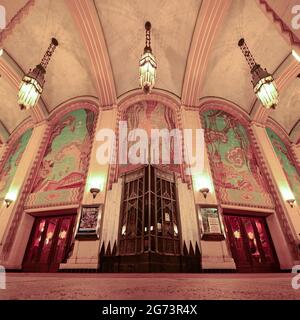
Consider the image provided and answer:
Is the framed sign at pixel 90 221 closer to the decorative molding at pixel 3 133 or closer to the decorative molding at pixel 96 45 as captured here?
the decorative molding at pixel 96 45

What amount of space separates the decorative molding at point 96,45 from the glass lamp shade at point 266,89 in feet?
18.2

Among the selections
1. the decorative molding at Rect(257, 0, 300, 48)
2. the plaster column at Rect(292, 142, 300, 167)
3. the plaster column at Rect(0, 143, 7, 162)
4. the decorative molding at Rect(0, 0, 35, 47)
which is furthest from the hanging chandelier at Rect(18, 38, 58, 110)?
the plaster column at Rect(292, 142, 300, 167)

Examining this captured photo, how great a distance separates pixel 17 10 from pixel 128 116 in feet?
16.4

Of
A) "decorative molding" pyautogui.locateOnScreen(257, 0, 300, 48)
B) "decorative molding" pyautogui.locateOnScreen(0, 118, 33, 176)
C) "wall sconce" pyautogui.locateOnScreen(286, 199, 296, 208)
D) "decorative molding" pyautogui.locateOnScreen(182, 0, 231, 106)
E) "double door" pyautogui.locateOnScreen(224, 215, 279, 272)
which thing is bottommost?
"double door" pyautogui.locateOnScreen(224, 215, 279, 272)

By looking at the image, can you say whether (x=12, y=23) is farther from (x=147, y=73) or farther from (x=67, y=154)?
(x=67, y=154)

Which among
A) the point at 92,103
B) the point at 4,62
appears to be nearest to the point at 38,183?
the point at 92,103

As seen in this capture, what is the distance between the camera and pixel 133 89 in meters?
8.70

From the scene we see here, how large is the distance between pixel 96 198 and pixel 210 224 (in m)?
3.57

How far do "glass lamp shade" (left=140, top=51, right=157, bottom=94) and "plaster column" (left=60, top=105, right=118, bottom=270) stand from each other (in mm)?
3152

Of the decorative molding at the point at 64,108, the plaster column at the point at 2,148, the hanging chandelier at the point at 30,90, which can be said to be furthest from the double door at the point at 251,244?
the plaster column at the point at 2,148

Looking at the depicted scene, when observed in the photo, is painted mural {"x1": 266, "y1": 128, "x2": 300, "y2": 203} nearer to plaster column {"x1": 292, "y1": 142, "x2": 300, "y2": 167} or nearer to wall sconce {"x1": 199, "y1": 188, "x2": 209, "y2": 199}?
plaster column {"x1": 292, "y1": 142, "x2": 300, "y2": 167}

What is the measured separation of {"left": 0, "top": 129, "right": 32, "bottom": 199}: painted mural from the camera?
26.1ft

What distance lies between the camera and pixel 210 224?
565 centimetres
